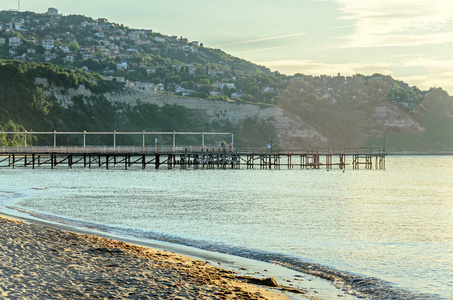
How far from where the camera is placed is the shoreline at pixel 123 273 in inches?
531

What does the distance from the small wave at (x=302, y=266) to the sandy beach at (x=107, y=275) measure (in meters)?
2.54

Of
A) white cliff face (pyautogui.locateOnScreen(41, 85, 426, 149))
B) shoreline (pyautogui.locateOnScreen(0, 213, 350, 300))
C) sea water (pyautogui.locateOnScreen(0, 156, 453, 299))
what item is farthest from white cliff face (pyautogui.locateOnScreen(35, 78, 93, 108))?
shoreline (pyautogui.locateOnScreen(0, 213, 350, 300))

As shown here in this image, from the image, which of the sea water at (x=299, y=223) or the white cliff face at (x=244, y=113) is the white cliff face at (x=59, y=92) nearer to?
the white cliff face at (x=244, y=113)

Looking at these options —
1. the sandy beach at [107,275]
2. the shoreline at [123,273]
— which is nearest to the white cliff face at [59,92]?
the shoreline at [123,273]

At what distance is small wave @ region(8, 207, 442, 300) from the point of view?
1648 centimetres

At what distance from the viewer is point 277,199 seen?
49469 mm

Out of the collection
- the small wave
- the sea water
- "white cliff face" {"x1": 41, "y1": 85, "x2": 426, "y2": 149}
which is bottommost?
the sea water

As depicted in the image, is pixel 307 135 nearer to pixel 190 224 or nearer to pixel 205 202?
pixel 205 202

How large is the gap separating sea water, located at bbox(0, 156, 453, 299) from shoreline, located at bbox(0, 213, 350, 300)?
2336 mm

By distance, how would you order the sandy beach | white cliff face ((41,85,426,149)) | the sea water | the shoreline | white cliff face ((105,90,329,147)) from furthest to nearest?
white cliff face ((105,90,329,147)), white cliff face ((41,85,426,149)), the sea water, the shoreline, the sandy beach

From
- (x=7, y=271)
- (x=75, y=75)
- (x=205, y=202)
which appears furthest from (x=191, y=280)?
(x=75, y=75)

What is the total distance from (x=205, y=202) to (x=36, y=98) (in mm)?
115667

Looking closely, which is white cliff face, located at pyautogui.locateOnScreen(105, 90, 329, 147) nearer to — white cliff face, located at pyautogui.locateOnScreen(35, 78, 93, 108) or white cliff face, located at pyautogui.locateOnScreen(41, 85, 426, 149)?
white cliff face, located at pyautogui.locateOnScreen(41, 85, 426, 149)

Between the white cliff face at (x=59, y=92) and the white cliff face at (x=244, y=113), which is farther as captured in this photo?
the white cliff face at (x=244, y=113)
